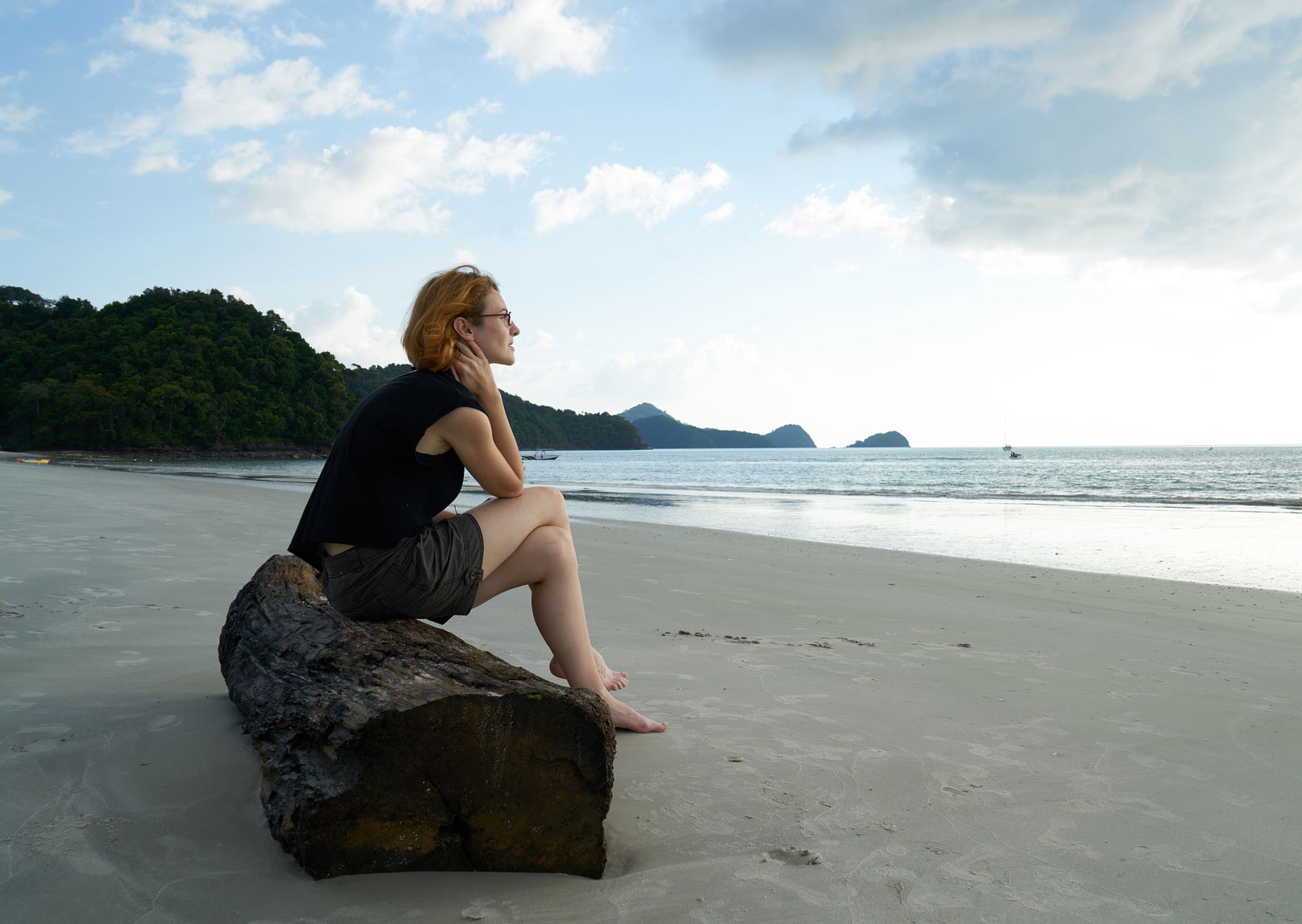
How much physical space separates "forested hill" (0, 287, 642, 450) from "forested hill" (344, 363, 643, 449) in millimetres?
44424

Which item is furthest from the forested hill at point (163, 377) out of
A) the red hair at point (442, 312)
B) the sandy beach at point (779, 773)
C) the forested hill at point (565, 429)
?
the red hair at point (442, 312)

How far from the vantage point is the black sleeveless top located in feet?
8.45

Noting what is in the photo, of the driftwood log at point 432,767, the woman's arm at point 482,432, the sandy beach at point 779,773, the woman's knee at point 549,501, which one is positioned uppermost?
the woman's arm at point 482,432

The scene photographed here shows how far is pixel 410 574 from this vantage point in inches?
103

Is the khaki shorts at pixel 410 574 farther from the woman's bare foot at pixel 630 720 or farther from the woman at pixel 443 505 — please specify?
the woman's bare foot at pixel 630 720

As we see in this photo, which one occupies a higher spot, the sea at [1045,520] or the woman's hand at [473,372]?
the woman's hand at [473,372]

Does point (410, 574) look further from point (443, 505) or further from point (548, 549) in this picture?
point (548, 549)

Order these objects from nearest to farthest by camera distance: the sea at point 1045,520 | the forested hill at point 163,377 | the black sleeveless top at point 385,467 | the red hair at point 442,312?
the black sleeveless top at point 385,467 < the red hair at point 442,312 < the sea at point 1045,520 < the forested hill at point 163,377

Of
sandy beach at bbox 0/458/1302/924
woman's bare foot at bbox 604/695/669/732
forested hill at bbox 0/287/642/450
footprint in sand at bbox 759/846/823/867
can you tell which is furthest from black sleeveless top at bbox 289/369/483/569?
forested hill at bbox 0/287/642/450

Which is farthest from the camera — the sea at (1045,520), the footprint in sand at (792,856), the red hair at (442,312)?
the sea at (1045,520)

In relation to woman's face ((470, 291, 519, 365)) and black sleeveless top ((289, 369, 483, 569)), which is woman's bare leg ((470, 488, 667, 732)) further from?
woman's face ((470, 291, 519, 365))

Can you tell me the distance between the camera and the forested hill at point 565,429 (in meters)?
139

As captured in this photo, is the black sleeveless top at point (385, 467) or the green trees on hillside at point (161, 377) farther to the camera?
the green trees on hillside at point (161, 377)

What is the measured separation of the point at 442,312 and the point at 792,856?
2.03 metres
